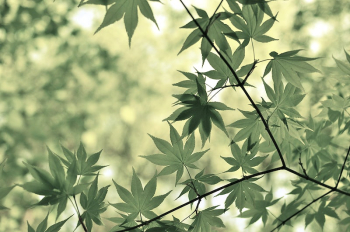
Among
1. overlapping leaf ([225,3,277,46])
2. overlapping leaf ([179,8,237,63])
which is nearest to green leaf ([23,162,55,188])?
overlapping leaf ([179,8,237,63])

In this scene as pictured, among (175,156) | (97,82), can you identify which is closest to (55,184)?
(175,156)

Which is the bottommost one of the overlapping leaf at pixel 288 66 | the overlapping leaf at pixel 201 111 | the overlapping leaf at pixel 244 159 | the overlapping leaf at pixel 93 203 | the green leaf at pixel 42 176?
the overlapping leaf at pixel 93 203

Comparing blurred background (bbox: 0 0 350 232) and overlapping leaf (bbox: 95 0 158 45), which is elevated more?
blurred background (bbox: 0 0 350 232)

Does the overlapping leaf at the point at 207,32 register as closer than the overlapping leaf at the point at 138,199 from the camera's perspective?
Yes

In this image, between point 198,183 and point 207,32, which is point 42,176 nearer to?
point 198,183

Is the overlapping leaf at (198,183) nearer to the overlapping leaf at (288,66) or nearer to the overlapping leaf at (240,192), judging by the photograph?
the overlapping leaf at (240,192)

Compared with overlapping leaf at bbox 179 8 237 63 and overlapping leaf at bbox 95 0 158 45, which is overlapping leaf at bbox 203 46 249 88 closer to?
overlapping leaf at bbox 179 8 237 63

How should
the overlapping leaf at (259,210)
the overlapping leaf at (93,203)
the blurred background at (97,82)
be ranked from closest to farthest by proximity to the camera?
1. the overlapping leaf at (93,203)
2. the overlapping leaf at (259,210)
3. the blurred background at (97,82)

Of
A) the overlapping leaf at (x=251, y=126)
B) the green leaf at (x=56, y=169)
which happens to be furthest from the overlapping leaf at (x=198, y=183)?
the green leaf at (x=56, y=169)

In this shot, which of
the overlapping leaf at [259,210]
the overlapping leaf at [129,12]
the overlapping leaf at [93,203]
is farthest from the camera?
the overlapping leaf at [259,210]

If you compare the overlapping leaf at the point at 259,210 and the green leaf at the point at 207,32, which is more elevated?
the green leaf at the point at 207,32

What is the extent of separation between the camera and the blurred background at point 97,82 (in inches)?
131

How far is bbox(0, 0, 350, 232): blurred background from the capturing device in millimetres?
3336

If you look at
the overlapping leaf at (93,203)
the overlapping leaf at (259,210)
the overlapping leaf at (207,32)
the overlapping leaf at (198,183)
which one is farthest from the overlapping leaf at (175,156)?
the overlapping leaf at (259,210)
